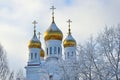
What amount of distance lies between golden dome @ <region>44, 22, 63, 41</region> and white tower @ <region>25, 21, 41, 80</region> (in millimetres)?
3852

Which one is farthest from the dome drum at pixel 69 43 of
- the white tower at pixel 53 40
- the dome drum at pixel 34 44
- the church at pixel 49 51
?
the dome drum at pixel 34 44

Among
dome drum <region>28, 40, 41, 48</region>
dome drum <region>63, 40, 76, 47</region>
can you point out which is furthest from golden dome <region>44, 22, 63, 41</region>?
dome drum <region>28, 40, 41, 48</region>

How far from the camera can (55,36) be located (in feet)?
183

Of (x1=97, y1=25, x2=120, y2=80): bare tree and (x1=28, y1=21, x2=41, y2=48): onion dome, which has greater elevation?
(x1=28, y1=21, x2=41, y2=48): onion dome

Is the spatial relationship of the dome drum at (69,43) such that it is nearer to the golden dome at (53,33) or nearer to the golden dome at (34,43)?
the golden dome at (53,33)

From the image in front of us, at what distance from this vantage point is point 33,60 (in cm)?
5862

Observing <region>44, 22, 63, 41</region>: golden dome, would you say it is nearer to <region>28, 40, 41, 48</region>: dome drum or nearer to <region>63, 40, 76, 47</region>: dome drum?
<region>63, 40, 76, 47</region>: dome drum

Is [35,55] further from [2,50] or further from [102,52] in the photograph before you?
[102,52]

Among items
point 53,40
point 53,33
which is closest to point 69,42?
→ point 53,40

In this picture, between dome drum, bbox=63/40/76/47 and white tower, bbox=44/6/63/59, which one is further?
dome drum, bbox=63/40/76/47

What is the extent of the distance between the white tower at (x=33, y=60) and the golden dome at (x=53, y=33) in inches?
152

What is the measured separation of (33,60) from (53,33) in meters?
5.26

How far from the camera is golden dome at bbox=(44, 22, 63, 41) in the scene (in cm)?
5562

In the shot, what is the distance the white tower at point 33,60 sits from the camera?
57969 mm
